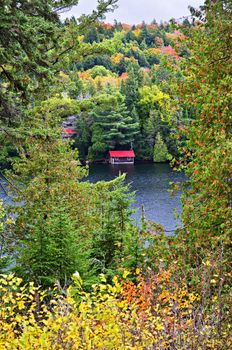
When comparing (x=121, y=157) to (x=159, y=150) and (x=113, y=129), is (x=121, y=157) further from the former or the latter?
(x=159, y=150)

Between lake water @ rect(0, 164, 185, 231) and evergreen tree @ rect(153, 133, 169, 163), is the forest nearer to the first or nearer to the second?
lake water @ rect(0, 164, 185, 231)

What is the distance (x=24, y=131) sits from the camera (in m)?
9.31

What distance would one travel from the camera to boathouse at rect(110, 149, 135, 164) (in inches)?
2368

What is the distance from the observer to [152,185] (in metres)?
42.0

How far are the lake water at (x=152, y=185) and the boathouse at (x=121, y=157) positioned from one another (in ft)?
7.62

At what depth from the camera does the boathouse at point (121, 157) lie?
197ft

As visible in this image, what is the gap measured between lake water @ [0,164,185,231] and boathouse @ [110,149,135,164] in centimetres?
232

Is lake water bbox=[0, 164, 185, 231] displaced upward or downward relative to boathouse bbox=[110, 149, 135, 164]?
downward

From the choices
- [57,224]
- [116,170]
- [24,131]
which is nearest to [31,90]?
[24,131]

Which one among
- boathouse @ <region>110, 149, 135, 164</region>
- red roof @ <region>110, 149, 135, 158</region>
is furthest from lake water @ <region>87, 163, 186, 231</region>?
red roof @ <region>110, 149, 135, 158</region>

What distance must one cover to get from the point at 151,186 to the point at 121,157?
19540mm

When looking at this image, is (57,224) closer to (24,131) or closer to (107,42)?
(24,131)

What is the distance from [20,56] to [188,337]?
244 inches

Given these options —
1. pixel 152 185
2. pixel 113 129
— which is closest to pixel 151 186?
pixel 152 185
